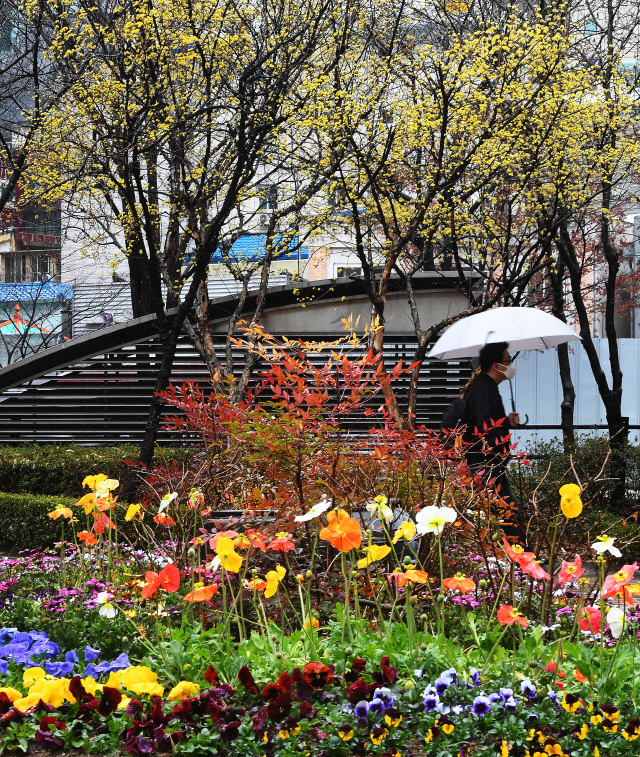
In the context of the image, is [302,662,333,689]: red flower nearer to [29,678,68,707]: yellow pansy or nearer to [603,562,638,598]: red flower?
[29,678,68,707]: yellow pansy

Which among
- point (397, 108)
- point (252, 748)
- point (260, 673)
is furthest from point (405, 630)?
point (397, 108)

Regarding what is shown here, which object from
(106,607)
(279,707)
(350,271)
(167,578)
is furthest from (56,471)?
(350,271)

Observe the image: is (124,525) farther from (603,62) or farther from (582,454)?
(603,62)

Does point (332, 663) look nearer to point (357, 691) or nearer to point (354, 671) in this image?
point (354, 671)

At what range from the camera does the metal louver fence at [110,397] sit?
11.6m

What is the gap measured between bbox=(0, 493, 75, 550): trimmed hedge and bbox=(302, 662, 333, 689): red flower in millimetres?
5785

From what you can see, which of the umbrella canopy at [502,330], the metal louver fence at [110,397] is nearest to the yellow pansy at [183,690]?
the umbrella canopy at [502,330]

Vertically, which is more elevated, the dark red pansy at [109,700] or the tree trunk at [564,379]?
the tree trunk at [564,379]

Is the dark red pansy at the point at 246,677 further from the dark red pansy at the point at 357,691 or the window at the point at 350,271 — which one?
the window at the point at 350,271

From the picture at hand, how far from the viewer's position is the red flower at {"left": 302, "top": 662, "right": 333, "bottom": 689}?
2480mm

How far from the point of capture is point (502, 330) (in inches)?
239

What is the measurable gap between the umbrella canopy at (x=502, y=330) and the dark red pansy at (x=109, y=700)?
406 centimetres

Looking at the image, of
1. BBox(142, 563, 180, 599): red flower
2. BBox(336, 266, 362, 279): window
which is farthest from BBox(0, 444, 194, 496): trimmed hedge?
BBox(142, 563, 180, 599): red flower

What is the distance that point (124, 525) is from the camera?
24.7 feet
